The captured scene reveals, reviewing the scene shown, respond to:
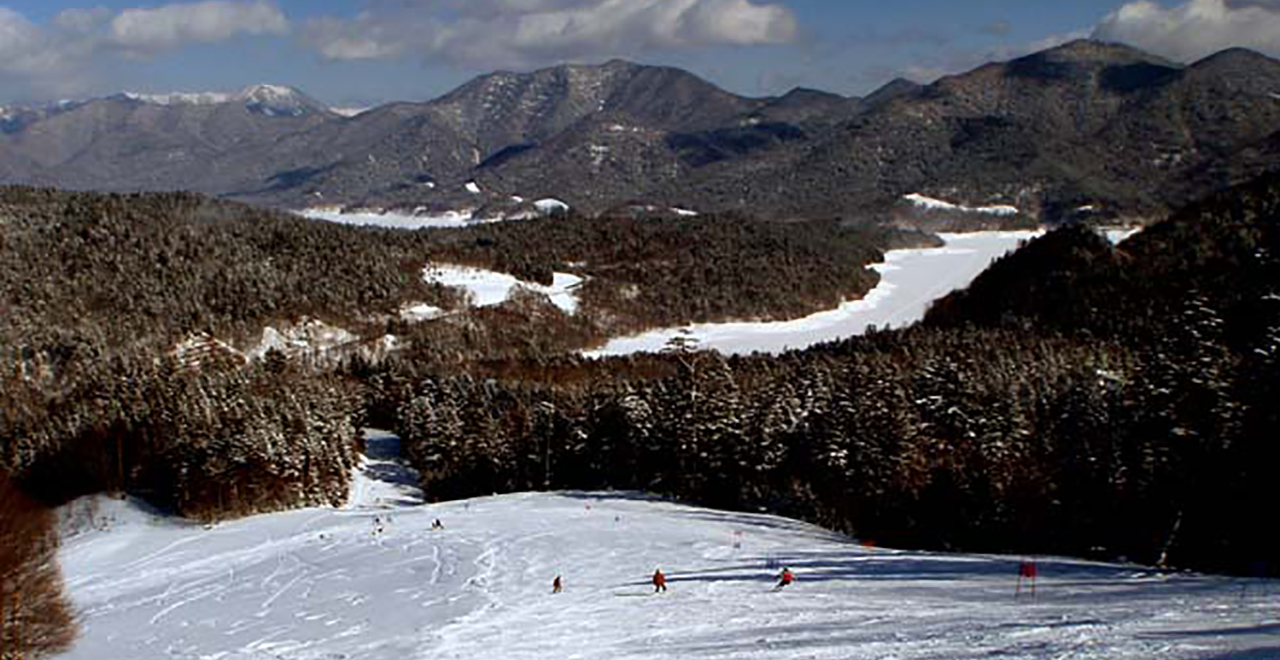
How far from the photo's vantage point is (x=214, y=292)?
641 ft

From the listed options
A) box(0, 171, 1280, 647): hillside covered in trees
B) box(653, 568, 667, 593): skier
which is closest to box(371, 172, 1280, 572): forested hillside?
box(0, 171, 1280, 647): hillside covered in trees

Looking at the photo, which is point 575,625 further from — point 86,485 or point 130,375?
point 130,375

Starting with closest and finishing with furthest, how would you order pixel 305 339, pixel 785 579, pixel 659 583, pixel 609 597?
pixel 785 579
pixel 659 583
pixel 609 597
pixel 305 339

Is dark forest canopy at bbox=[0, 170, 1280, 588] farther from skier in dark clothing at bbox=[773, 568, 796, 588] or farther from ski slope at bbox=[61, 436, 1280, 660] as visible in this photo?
skier in dark clothing at bbox=[773, 568, 796, 588]

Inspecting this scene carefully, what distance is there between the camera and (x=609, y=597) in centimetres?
3709

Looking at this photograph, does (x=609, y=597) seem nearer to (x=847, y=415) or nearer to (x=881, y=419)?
(x=881, y=419)

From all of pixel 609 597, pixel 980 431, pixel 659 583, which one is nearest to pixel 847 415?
pixel 980 431

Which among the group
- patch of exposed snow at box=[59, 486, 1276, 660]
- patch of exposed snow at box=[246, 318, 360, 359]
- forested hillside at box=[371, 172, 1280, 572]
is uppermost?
patch of exposed snow at box=[246, 318, 360, 359]

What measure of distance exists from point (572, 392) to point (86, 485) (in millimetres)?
46063

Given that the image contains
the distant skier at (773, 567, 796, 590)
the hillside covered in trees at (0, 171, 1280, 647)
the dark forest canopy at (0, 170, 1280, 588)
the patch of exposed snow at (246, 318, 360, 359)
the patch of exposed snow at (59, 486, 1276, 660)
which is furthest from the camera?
the patch of exposed snow at (246, 318, 360, 359)

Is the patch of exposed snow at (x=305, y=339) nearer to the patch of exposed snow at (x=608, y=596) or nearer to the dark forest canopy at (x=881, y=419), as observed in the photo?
the dark forest canopy at (x=881, y=419)

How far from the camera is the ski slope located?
78.2 feet

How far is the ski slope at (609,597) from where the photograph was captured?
23828mm

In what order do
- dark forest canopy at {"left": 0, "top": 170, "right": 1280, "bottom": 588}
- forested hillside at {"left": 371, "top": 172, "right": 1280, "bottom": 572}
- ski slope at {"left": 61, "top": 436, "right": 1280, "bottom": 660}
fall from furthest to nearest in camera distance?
dark forest canopy at {"left": 0, "top": 170, "right": 1280, "bottom": 588}
forested hillside at {"left": 371, "top": 172, "right": 1280, "bottom": 572}
ski slope at {"left": 61, "top": 436, "right": 1280, "bottom": 660}
